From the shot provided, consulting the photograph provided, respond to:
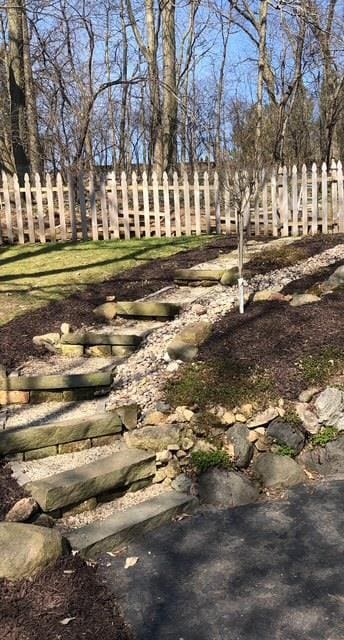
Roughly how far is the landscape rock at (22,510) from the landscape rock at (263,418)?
1654 millimetres

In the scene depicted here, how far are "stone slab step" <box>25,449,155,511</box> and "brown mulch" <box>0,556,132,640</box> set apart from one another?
1.79ft

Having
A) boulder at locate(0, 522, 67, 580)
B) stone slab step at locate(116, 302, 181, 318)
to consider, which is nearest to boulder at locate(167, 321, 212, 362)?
stone slab step at locate(116, 302, 181, 318)

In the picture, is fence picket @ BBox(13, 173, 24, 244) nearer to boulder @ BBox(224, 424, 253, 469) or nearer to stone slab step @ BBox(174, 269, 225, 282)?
stone slab step @ BBox(174, 269, 225, 282)

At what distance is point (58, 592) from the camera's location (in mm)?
2615

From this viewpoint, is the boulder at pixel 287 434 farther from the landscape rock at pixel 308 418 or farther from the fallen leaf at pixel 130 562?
the fallen leaf at pixel 130 562

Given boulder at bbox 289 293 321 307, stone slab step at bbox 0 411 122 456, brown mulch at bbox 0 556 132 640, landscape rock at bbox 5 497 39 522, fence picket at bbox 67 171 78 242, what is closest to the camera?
brown mulch at bbox 0 556 132 640

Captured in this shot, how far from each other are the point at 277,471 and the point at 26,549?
1.84 m

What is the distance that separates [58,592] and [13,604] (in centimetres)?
21

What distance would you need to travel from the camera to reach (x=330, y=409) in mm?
4223

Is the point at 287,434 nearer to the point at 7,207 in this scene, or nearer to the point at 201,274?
the point at 201,274

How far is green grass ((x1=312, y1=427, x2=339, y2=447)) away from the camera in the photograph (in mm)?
4129

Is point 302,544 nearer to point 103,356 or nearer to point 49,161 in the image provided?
point 103,356

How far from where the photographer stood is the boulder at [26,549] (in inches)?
105

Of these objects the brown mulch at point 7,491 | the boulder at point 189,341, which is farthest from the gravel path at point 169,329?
the brown mulch at point 7,491
